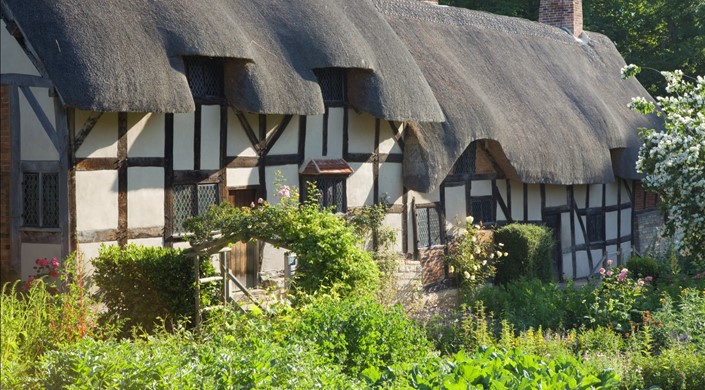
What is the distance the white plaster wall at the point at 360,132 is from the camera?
1542cm

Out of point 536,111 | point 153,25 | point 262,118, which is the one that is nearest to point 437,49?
point 536,111

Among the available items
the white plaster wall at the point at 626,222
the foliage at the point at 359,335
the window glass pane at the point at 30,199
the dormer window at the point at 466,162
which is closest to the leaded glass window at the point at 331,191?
the dormer window at the point at 466,162

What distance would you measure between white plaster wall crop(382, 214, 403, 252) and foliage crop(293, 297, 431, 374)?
7244 millimetres

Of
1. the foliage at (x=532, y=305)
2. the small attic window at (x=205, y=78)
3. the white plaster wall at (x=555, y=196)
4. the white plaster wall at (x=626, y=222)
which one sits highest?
the small attic window at (x=205, y=78)

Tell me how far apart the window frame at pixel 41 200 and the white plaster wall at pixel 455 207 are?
7385 millimetres

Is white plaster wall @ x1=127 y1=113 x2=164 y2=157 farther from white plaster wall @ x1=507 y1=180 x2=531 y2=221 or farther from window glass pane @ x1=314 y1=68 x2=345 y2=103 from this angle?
white plaster wall @ x1=507 y1=180 x2=531 y2=221

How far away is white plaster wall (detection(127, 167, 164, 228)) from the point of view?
12.3m

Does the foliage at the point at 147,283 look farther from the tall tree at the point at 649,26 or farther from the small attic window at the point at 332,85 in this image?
the tall tree at the point at 649,26

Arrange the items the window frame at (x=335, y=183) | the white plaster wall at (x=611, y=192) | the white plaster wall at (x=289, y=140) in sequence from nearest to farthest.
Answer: the white plaster wall at (x=289, y=140)
the window frame at (x=335, y=183)
the white plaster wall at (x=611, y=192)

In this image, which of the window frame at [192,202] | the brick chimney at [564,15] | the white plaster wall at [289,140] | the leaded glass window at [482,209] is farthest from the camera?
the brick chimney at [564,15]

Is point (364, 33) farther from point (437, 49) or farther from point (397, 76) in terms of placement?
point (437, 49)

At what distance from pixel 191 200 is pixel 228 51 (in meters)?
1.96

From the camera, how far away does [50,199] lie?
12000 mm

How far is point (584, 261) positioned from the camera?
69.3 ft
